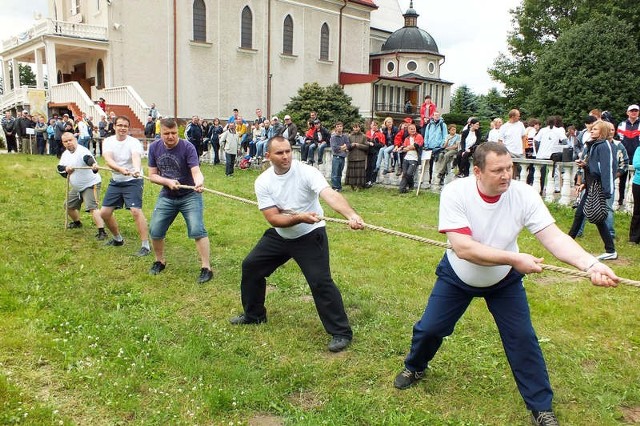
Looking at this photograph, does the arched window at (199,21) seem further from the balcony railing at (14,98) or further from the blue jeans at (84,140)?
the blue jeans at (84,140)

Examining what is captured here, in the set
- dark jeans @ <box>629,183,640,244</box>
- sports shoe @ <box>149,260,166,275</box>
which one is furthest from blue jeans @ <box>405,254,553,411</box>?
dark jeans @ <box>629,183,640,244</box>

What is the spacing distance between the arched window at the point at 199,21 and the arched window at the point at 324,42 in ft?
31.2

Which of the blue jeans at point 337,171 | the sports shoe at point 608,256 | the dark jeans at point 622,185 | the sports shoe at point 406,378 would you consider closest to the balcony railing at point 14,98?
the blue jeans at point 337,171

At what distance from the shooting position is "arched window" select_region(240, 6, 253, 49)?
35.0 m

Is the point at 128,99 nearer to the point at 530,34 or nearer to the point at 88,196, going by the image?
the point at 88,196

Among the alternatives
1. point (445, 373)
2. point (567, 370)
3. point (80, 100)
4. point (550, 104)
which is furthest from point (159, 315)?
point (550, 104)

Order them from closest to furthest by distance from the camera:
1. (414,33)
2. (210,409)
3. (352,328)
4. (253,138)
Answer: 1. (210,409)
2. (352,328)
3. (253,138)
4. (414,33)

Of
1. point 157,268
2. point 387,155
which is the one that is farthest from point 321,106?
point 157,268

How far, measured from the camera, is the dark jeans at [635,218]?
897 cm

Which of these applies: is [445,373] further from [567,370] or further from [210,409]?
[210,409]

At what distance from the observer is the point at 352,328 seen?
543cm

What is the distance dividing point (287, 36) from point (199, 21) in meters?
6.72

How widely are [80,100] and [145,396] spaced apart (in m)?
26.3

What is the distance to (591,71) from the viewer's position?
85.0 feet
